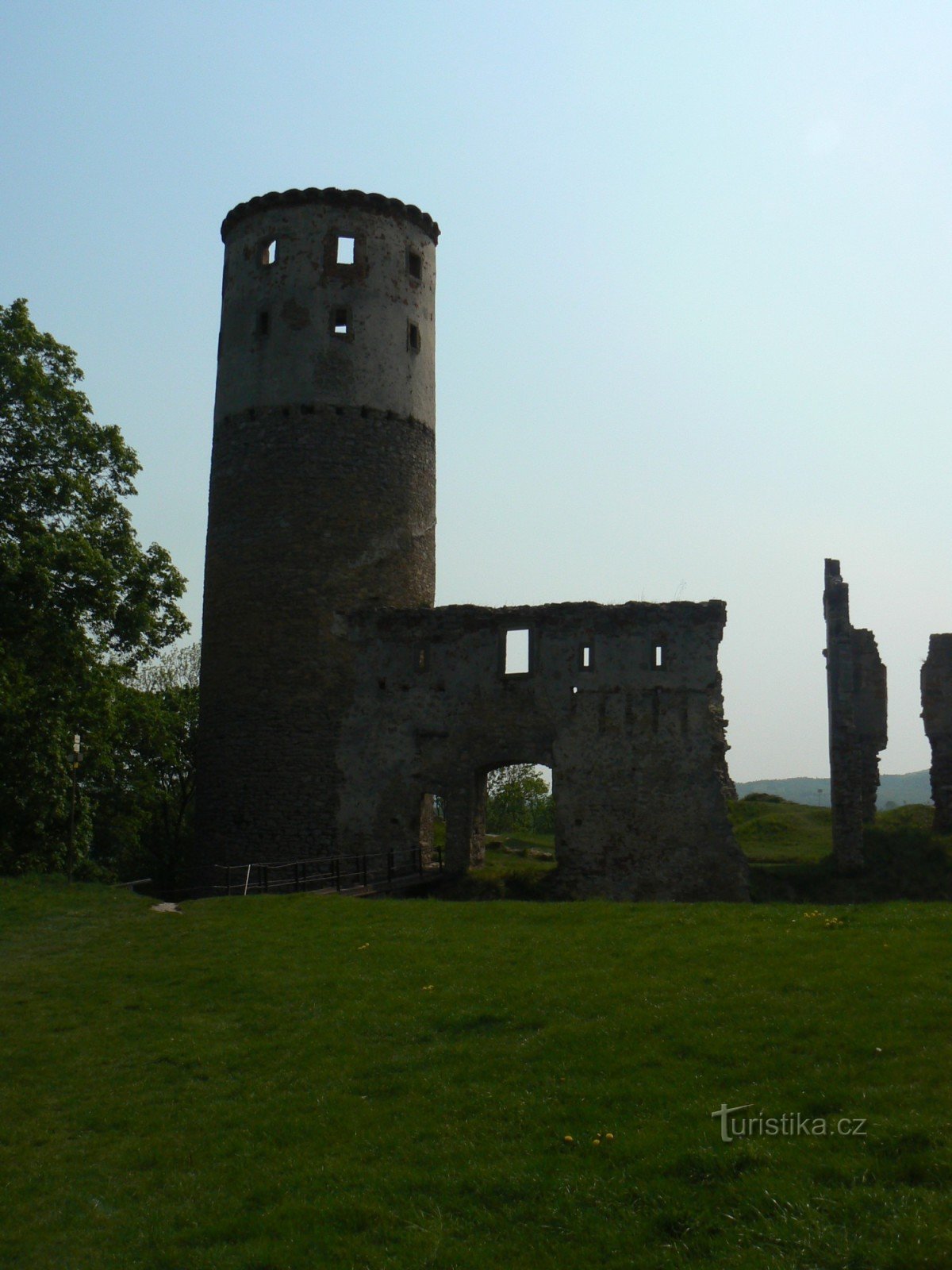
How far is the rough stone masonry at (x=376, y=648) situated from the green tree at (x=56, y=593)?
276 cm

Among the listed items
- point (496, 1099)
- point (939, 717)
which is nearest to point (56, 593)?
point (496, 1099)

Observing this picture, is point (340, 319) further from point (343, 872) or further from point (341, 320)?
point (343, 872)

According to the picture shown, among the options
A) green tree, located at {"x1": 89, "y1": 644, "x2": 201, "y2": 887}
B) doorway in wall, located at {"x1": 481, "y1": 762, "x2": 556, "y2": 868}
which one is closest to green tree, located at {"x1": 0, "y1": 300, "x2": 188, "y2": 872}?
green tree, located at {"x1": 89, "y1": 644, "x2": 201, "y2": 887}

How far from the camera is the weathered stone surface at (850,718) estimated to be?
23.2 meters

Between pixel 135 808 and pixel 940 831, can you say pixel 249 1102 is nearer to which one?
pixel 940 831

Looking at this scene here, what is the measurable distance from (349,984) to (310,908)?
208 inches

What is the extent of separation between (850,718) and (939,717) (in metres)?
3.12

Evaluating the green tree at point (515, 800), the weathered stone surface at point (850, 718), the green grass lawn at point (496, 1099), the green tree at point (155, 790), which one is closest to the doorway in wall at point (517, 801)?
the green tree at point (515, 800)

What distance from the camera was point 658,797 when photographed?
2181 cm

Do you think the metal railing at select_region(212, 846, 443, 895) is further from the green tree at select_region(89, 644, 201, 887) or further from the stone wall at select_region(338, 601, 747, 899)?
the green tree at select_region(89, 644, 201, 887)

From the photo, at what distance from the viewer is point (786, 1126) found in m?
7.36

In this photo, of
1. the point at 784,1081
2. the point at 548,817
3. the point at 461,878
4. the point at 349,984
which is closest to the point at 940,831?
the point at 461,878

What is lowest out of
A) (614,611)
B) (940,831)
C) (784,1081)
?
(784,1081)

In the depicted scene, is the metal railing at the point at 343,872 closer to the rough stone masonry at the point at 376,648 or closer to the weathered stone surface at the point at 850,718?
the rough stone masonry at the point at 376,648
